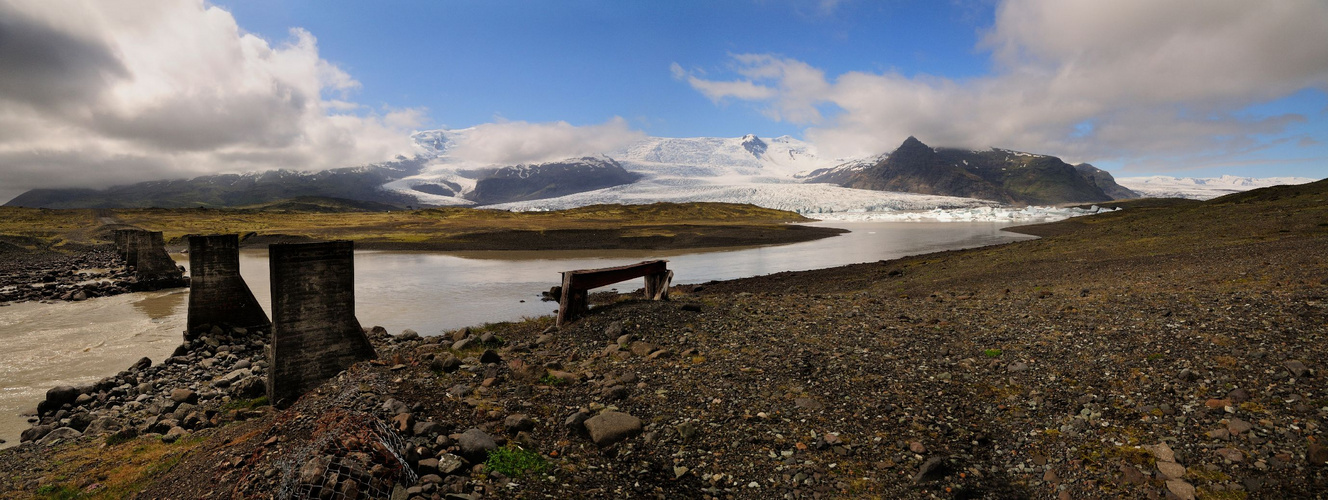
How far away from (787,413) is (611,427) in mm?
2425

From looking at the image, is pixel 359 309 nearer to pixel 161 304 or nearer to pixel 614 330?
pixel 161 304

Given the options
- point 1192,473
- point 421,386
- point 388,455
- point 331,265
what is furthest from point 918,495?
point 331,265

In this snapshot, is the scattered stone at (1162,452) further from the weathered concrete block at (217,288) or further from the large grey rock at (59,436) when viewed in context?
the weathered concrete block at (217,288)

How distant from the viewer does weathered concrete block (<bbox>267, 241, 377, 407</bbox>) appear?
35.9 feet

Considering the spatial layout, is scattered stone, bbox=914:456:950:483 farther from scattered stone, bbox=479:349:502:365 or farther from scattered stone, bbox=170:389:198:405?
scattered stone, bbox=170:389:198:405

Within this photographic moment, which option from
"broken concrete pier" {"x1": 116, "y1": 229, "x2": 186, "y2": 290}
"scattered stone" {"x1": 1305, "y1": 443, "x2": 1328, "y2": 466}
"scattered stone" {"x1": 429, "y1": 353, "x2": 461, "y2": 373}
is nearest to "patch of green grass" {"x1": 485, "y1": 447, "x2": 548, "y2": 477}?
"scattered stone" {"x1": 429, "y1": 353, "x2": 461, "y2": 373}

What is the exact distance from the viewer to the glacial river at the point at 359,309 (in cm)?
1530

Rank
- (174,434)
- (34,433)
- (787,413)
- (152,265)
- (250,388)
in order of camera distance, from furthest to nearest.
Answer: (152,265) < (250,388) < (34,433) < (174,434) < (787,413)

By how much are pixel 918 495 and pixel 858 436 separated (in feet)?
3.98

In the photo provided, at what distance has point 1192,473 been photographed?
19.2 feet

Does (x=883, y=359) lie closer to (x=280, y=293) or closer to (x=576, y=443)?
Answer: (x=576, y=443)

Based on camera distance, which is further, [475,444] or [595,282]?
[595,282]

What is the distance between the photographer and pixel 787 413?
8.01m

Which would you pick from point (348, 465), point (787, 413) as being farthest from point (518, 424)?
→ point (787, 413)
